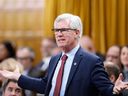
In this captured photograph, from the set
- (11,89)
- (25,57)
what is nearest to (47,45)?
(25,57)

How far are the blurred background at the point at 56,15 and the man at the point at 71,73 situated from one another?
2.96m

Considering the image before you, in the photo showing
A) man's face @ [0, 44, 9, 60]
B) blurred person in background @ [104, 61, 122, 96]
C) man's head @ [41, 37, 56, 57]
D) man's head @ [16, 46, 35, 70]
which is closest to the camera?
blurred person in background @ [104, 61, 122, 96]

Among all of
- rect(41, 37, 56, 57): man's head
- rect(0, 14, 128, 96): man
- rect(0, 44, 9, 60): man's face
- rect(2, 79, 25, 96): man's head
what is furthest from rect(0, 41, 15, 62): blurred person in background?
rect(0, 14, 128, 96): man

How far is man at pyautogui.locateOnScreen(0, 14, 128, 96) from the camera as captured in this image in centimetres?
178

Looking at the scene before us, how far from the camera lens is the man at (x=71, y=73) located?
5.85 ft

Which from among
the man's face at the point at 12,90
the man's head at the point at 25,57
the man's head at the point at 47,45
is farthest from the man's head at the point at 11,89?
the man's head at the point at 47,45

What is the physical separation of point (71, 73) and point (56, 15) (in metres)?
3.65

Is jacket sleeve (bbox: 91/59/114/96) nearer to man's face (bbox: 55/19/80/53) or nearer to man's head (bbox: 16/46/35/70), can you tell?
man's face (bbox: 55/19/80/53)

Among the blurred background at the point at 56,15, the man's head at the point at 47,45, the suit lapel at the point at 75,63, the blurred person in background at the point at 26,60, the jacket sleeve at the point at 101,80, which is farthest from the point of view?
the blurred background at the point at 56,15

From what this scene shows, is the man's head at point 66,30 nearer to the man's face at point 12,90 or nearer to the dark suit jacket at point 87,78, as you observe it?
the dark suit jacket at point 87,78

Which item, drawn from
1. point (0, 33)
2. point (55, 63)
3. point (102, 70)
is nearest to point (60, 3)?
point (0, 33)

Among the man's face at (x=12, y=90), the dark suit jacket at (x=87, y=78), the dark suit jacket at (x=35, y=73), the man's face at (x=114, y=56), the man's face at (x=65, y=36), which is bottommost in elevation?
the dark suit jacket at (x=35, y=73)

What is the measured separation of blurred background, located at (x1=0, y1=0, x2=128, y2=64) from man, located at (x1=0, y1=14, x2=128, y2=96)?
9.72ft

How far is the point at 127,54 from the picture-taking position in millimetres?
3203
